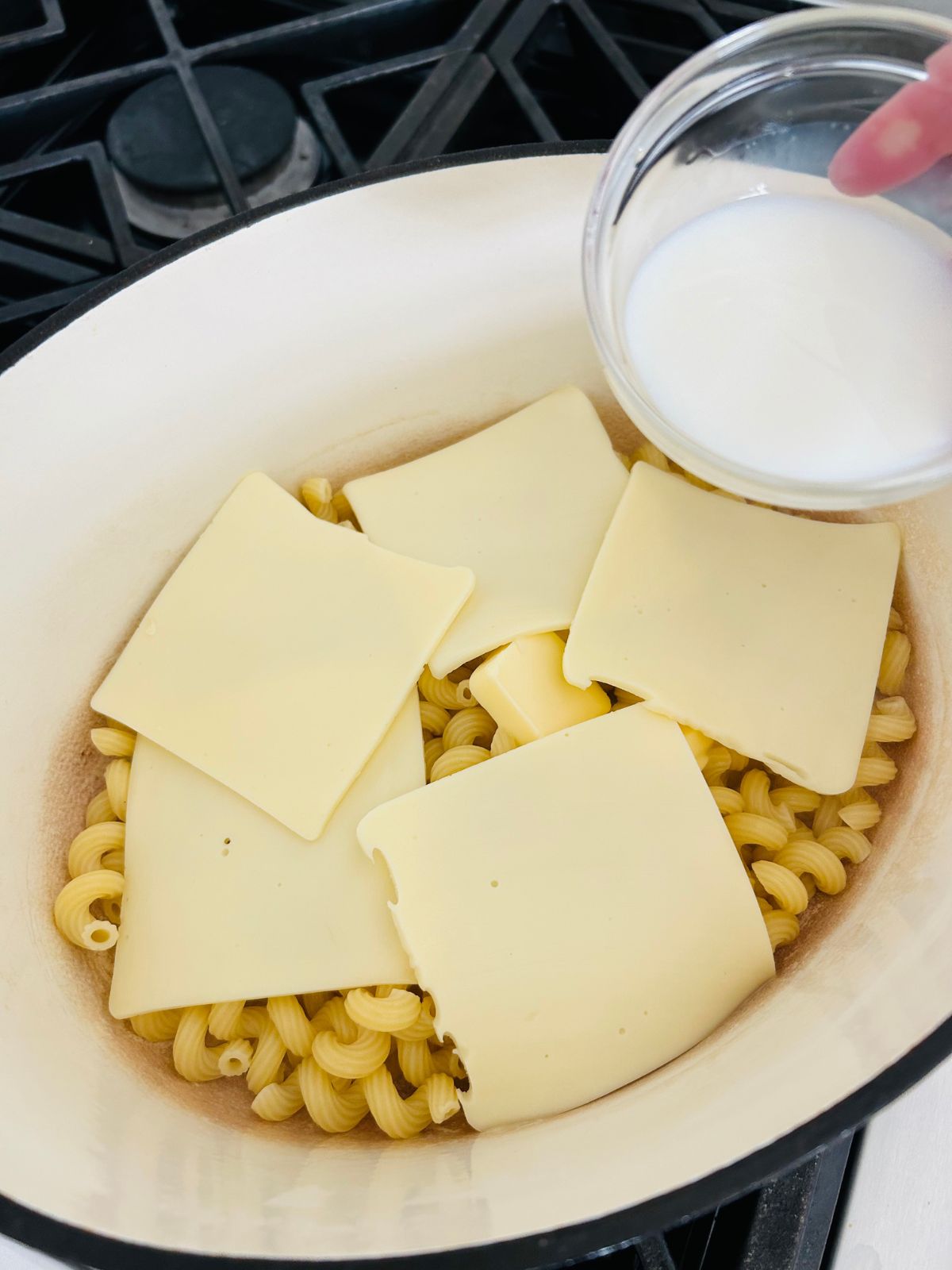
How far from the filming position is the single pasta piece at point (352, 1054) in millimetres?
1210

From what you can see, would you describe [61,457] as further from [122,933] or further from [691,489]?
[691,489]

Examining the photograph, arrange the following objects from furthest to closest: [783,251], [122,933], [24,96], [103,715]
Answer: [24,96] < [103,715] < [122,933] < [783,251]

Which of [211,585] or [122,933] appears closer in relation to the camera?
[122,933]

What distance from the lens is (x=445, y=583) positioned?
1.44 m

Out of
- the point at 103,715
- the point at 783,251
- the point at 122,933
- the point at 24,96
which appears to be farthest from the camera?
the point at 24,96

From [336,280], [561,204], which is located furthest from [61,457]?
[561,204]

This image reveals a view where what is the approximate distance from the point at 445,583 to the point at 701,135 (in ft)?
2.21

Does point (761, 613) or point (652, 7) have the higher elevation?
point (652, 7)

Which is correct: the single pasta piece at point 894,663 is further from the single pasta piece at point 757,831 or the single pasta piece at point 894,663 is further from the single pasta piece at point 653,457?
the single pasta piece at point 653,457

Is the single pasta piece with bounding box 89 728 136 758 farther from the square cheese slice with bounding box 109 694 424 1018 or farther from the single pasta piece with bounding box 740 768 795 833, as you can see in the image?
the single pasta piece with bounding box 740 768 795 833

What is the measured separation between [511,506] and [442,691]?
286 mm

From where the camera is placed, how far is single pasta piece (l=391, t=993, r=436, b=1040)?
1271 mm

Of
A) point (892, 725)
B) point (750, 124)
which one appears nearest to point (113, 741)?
point (892, 725)

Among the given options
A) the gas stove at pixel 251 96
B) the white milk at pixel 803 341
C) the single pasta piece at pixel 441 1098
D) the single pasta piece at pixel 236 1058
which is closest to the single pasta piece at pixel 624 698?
the white milk at pixel 803 341
